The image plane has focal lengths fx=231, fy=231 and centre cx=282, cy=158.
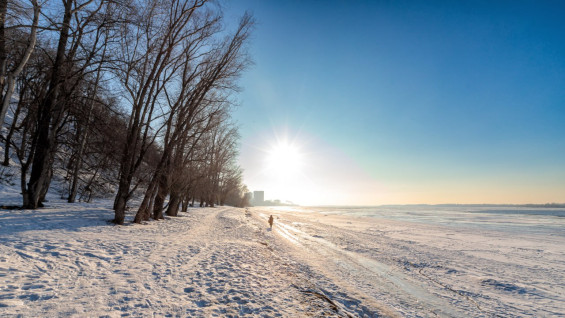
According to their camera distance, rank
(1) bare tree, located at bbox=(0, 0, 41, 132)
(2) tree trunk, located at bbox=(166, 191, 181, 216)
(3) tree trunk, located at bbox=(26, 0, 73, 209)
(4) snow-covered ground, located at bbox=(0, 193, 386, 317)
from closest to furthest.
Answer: (4) snow-covered ground, located at bbox=(0, 193, 386, 317), (1) bare tree, located at bbox=(0, 0, 41, 132), (3) tree trunk, located at bbox=(26, 0, 73, 209), (2) tree trunk, located at bbox=(166, 191, 181, 216)

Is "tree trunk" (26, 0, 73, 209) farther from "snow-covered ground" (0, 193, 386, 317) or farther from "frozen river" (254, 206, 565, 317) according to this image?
"frozen river" (254, 206, 565, 317)

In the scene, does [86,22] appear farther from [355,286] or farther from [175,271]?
[355,286]

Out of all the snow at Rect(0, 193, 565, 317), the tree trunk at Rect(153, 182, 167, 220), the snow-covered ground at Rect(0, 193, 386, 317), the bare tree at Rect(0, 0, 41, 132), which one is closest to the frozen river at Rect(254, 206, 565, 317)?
the snow at Rect(0, 193, 565, 317)

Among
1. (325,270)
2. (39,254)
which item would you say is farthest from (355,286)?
(39,254)

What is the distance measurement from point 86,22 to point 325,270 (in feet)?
46.9

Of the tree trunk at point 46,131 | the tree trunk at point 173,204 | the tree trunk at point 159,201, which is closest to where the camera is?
the tree trunk at point 46,131

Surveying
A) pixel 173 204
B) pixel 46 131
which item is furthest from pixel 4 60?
pixel 173 204

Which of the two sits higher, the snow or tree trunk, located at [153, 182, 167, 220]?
tree trunk, located at [153, 182, 167, 220]

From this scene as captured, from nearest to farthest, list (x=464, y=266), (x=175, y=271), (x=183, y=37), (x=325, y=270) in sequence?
(x=175, y=271), (x=325, y=270), (x=464, y=266), (x=183, y=37)

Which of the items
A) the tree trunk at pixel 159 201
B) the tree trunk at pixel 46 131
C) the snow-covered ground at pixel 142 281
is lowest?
the snow-covered ground at pixel 142 281

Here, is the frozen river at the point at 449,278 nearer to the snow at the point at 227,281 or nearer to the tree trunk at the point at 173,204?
the snow at the point at 227,281

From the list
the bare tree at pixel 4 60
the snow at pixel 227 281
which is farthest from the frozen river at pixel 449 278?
the bare tree at pixel 4 60

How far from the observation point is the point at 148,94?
41.2ft

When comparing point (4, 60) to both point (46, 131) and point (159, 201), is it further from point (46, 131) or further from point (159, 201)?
point (159, 201)
